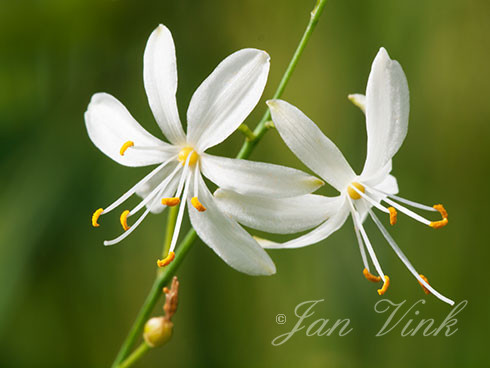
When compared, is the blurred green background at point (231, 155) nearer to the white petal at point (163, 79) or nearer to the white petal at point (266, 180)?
the white petal at point (163, 79)

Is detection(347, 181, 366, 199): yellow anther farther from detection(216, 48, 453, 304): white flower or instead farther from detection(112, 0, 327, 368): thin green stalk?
detection(112, 0, 327, 368): thin green stalk

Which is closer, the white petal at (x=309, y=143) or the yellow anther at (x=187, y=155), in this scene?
the white petal at (x=309, y=143)

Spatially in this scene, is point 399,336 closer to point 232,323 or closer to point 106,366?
point 232,323

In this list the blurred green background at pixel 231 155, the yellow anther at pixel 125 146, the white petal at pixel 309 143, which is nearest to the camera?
the white petal at pixel 309 143

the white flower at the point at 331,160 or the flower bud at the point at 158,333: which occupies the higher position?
the white flower at the point at 331,160

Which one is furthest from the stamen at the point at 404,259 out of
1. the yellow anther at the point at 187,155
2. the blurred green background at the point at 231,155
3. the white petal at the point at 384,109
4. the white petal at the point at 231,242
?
the blurred green background at the point at 231,155

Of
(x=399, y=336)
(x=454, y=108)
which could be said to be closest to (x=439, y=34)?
(x=454, y=108)
